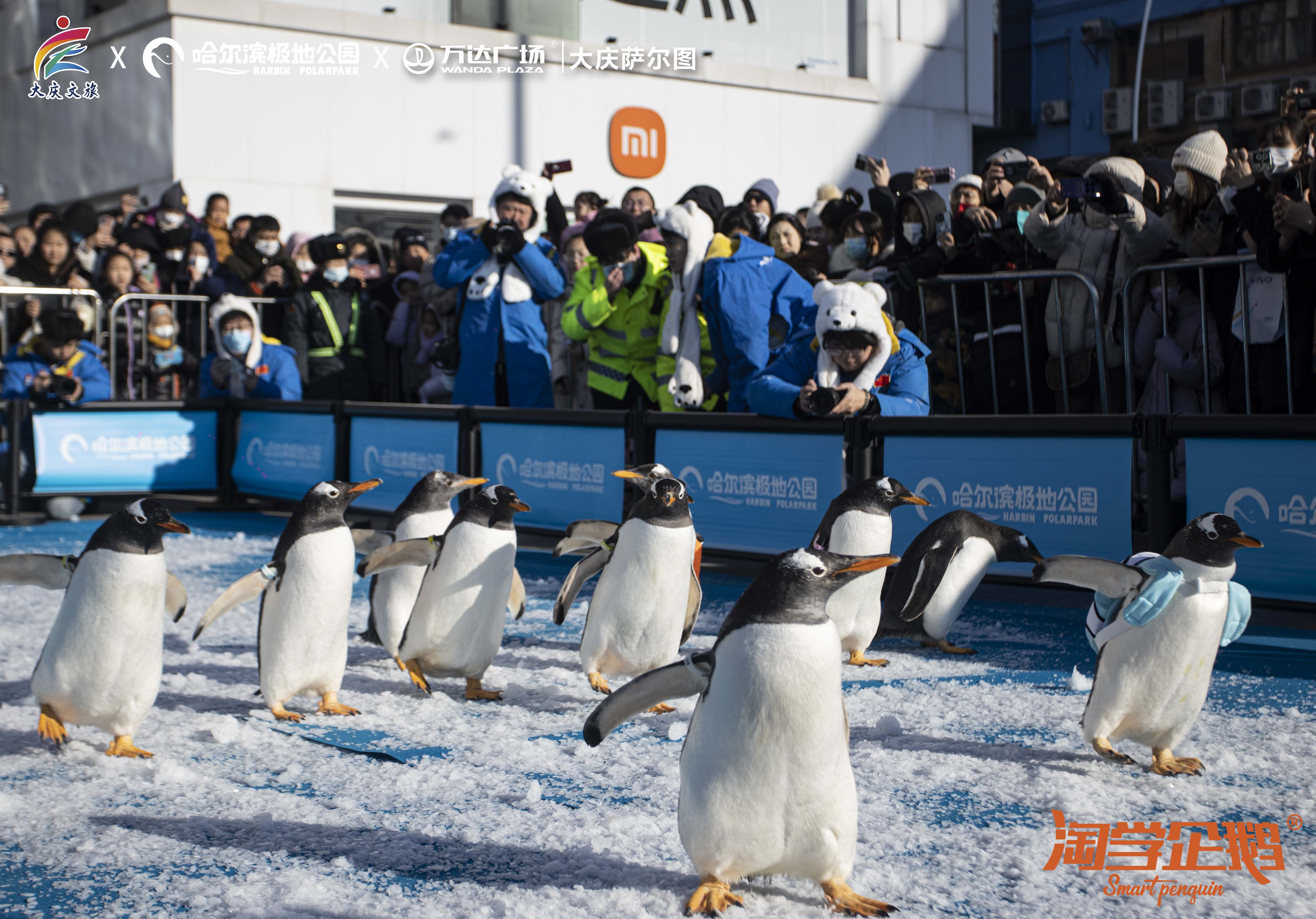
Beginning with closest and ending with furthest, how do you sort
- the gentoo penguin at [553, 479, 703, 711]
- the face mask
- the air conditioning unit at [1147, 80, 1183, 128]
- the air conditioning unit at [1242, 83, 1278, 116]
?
the gentoo penguin at [553, 479, 703, 711] → the face mask → the air conditioning unit at [1242, 83, 1278, 116] → the air conditioning unit at [1147, 80, 1183, 128]

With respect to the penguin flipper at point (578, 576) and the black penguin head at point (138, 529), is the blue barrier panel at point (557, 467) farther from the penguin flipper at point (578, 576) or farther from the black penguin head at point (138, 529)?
the black penguin head at point (138, 529)

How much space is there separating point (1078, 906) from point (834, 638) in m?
0.68

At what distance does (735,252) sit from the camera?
22.6 feet

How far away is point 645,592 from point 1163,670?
1.58 m

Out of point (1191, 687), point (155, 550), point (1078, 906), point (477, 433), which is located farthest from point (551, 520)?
point (1078, 906)

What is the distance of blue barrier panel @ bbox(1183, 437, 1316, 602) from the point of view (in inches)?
185

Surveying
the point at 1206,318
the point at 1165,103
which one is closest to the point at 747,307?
the point at 1206,318

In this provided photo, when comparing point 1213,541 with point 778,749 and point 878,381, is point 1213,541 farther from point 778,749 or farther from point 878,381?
point 878,381

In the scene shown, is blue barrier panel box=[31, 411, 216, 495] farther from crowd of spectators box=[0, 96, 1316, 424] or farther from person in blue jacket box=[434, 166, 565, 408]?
person in blue jacket box=[434, 166, 565, 408]

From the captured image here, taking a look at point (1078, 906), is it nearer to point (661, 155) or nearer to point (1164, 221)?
point (1164, 221)

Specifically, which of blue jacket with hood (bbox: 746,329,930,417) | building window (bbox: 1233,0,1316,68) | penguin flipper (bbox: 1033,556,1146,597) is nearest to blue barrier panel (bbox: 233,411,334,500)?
blue jacket with hood (bbox: 746,329,930,417)

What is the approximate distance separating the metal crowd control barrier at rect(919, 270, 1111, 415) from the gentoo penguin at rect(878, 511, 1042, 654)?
1634mm

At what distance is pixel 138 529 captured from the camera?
3.38 meters

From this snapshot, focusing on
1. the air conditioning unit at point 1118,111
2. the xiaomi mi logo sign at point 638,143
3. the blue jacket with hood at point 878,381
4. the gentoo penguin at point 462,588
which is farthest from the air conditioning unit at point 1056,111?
the gentoo penguin at point 462,588
